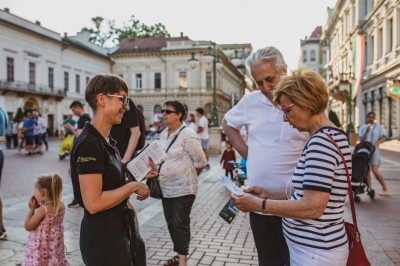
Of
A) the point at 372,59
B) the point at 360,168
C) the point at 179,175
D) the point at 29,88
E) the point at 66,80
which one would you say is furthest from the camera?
the point at 66,80

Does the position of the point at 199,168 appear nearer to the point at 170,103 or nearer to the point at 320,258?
the point at 170,103

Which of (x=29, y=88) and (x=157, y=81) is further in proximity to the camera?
(x=157, y=81)

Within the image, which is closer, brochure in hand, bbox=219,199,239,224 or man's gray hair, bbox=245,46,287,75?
brochure in hand, bbox=219,199,239,224

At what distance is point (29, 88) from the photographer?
40.7 m

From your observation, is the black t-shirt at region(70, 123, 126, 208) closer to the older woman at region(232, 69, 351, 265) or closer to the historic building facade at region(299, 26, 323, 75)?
the older woman at region(232, 69, 351, 265)

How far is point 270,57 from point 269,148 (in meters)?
0.64

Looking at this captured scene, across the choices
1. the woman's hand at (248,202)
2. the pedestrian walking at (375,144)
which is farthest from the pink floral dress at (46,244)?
the pedestrian walking at (375,144)

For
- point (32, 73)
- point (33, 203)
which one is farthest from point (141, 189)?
point (32, 73)

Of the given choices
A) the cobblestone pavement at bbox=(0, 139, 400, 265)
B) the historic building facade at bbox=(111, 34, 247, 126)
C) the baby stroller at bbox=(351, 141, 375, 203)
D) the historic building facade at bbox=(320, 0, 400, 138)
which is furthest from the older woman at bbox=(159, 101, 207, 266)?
the historic building facade at bbox=(111, 34, 247, 126)

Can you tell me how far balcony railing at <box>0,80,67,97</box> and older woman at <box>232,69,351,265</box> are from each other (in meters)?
39.8

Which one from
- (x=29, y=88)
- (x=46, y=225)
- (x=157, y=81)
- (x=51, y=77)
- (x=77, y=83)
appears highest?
(x=157, y=81)

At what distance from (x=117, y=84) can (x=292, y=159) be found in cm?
126

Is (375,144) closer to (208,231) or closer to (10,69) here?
(208,231)

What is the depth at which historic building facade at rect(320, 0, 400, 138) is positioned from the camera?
25.4 metres
